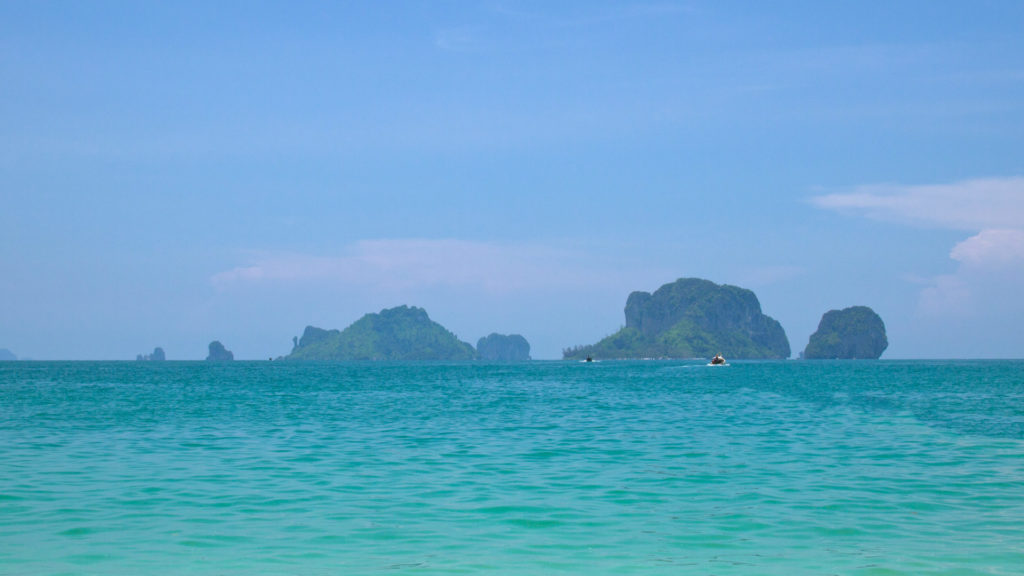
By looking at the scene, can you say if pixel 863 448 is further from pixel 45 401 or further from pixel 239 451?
pixel 45 401

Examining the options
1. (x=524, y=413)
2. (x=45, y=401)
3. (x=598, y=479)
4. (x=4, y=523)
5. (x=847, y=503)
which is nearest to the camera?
(x=4, y=523)

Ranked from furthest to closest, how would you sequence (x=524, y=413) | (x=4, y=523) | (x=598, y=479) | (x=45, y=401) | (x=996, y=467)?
(x=45, y=401) → (x=524, y=413) → (x=996, y=467) → (x=598, y=479) → (x=4, y=523)

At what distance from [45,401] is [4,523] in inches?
1942

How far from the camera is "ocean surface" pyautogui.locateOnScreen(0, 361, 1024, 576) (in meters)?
15.3

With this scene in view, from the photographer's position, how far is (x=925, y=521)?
1822 cm

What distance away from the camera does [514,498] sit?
20891 mm

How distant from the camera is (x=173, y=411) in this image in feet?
170

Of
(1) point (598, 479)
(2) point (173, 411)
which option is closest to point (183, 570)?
(1) point (598, 479)

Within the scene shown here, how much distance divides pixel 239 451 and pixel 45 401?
3954 centimetres

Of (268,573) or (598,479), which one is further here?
(598,479)

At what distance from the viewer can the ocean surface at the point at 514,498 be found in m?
15.3

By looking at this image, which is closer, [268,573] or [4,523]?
[268,573]

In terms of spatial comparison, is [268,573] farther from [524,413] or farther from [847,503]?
[524,413]

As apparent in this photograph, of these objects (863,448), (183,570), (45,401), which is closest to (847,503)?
(863,448)
